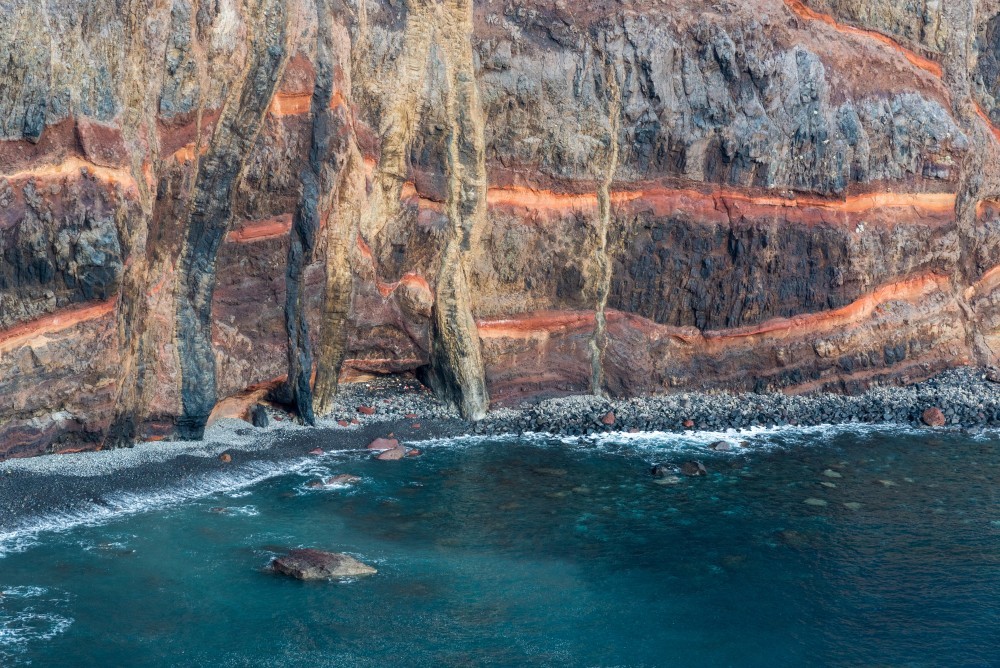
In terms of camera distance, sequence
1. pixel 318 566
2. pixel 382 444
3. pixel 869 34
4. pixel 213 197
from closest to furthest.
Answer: pixel 318 566 → pixel 213 197 → pixel 382 444 → pixel 869 34

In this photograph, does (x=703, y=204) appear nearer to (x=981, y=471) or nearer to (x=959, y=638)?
(x=981, y=471)

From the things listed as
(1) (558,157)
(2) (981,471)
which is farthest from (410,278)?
(2) (981,471)

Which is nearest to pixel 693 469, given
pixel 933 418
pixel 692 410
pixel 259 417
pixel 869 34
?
pixel 692 410

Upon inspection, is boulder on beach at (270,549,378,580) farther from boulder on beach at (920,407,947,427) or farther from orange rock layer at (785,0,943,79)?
orange rock layer at (785,0,943,79)

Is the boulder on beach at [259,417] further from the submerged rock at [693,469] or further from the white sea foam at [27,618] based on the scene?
the submerged rock at [693,469]

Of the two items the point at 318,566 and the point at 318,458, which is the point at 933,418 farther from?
the point at 318,566

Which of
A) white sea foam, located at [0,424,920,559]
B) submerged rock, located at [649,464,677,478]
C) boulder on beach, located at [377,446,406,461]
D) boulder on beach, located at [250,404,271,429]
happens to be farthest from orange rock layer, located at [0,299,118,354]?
submerged rock, located at [649,464,677,478]
